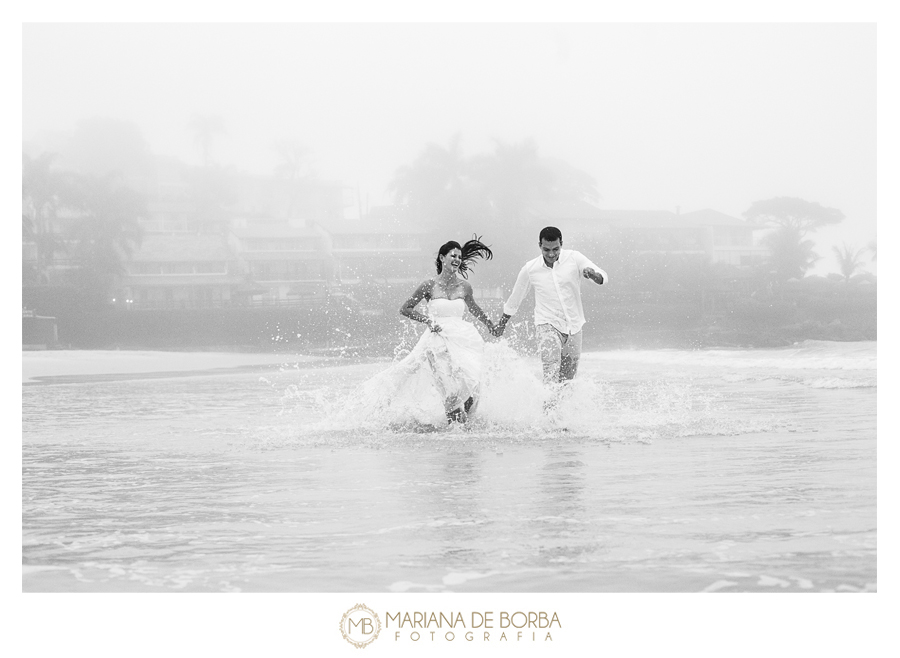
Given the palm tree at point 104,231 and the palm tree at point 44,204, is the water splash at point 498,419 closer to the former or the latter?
the palm tree at point 44,204

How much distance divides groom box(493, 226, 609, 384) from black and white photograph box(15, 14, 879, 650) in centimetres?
3

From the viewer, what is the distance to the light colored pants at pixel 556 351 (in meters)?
8.05

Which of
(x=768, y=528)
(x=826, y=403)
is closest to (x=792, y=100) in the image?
(x=826, y=403)

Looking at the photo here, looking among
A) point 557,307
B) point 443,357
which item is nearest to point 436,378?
point 443,357

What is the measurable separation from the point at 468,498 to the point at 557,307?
3.08 meters

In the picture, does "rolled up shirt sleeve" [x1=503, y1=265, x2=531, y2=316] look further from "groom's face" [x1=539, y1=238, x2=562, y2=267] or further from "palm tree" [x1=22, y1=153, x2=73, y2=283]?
"palm tree" [x1=22, y1=153, x2=73, y2=283]

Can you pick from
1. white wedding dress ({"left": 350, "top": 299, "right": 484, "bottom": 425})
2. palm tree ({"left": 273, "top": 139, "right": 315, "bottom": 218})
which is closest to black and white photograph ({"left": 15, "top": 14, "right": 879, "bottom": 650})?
white wedding dress ({"left": 350, "top": 299, "right": 484, "bottom": 425})

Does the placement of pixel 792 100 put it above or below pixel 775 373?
above

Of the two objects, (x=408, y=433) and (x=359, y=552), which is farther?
(x=408, y=433)

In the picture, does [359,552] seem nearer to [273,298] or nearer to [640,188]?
[273,298]

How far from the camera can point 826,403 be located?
34.2 ft

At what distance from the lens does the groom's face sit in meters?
7.93

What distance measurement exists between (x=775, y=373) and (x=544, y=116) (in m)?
26.7
